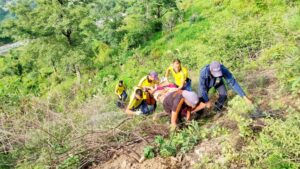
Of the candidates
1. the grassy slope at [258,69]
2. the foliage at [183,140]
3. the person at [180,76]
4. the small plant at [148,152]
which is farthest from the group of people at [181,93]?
the small plant at [148,152]

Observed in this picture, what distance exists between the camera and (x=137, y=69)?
64.2ft

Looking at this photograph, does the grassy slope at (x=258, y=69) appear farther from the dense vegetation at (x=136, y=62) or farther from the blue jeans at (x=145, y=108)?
the blue jeans at (x=145, y=108)

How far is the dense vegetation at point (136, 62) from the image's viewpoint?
5.20 metres

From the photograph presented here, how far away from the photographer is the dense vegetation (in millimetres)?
5203

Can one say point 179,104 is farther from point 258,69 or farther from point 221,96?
point 258,69

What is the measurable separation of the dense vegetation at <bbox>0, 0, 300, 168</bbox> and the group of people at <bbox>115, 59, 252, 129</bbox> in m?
0.42

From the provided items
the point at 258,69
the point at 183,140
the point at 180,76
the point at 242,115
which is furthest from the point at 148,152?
the point at 258,69

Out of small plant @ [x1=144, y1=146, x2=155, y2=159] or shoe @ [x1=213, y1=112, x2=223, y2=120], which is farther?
shoe @ [x1=213, y1=112, x2=223, y2=120]

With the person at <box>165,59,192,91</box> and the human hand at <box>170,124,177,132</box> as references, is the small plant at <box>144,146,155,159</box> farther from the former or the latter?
the person at <box>165,59,192,91</box>

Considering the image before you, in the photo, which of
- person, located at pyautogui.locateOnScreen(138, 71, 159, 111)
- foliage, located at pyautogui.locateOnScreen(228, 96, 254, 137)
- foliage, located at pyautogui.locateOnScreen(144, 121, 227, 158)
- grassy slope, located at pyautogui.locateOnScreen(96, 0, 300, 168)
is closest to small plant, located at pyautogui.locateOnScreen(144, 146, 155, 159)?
foliage, located at pyautogui.locateOnScreen(144, 121, 227, 158)

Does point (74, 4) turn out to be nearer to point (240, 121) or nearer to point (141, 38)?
point (141, 38)

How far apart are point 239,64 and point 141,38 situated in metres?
15.4

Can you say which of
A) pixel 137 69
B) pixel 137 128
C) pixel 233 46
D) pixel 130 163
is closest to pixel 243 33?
pixel 233 46

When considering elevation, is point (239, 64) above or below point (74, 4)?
below
